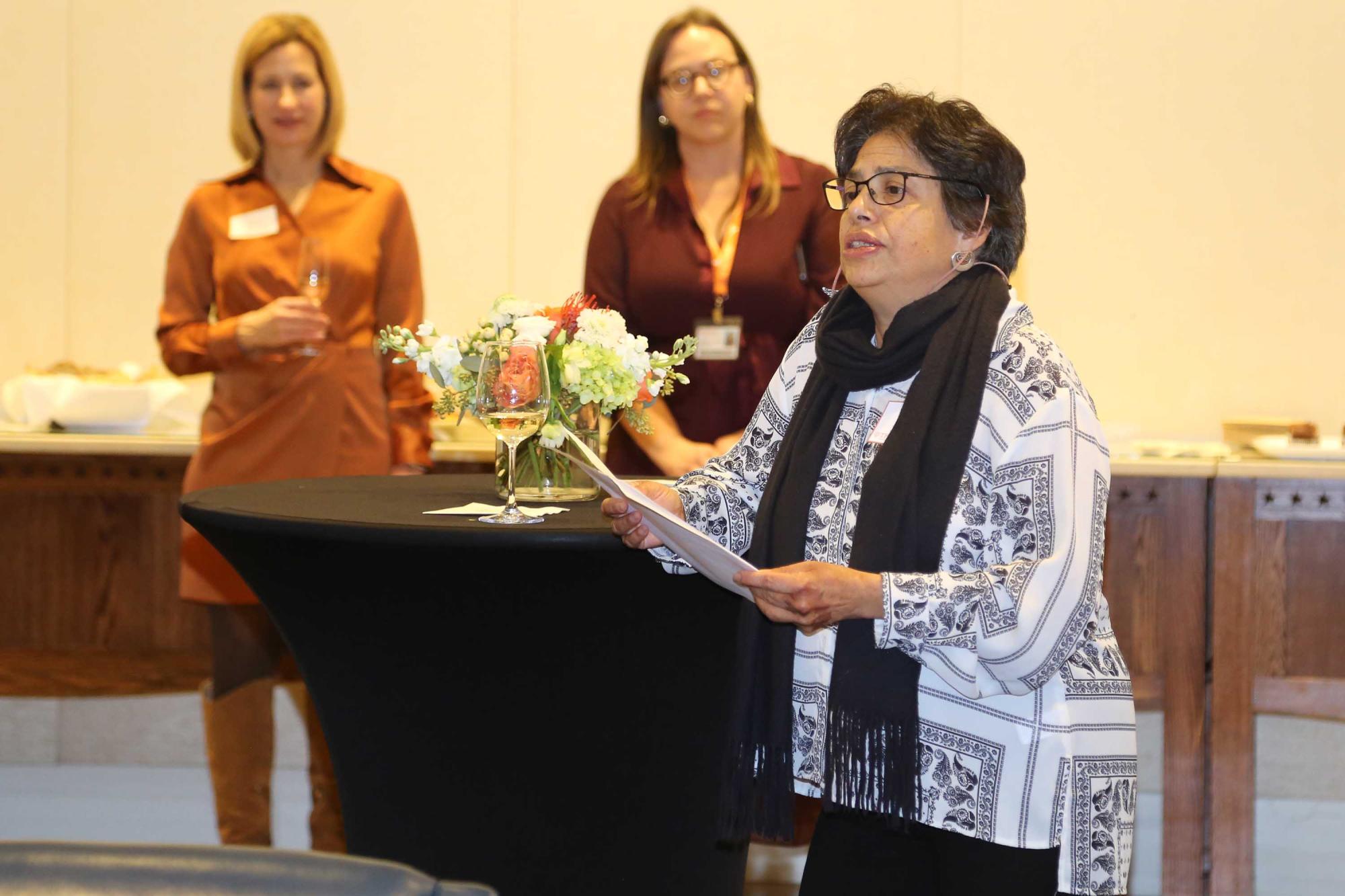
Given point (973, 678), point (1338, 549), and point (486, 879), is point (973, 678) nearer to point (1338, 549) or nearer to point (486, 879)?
point (486, 879)

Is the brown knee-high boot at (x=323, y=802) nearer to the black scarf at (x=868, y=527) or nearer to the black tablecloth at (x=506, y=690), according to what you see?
the black tablecloth at (x=506, y=690)

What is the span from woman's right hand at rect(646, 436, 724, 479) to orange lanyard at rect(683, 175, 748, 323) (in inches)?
11.5

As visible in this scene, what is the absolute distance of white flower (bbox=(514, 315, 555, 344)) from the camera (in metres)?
2.29

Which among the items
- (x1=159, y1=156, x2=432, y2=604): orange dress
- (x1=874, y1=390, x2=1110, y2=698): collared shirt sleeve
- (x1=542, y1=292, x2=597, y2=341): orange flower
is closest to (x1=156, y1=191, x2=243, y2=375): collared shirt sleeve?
(x1=159, y1=156, x2=432, y2=604): orange dress

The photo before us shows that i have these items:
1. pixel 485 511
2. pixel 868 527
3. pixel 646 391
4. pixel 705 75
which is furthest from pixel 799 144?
pixel 868 527

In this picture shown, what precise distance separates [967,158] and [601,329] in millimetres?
800

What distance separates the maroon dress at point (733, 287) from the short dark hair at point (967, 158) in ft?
4.46

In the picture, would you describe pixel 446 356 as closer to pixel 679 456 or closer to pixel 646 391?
pixel 646 391

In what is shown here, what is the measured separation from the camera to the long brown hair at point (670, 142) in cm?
321

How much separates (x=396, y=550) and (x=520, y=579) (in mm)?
186

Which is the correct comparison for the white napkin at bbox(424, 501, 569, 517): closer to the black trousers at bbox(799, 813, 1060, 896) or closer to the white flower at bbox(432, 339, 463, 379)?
the white flower at bbox(432, 339, 463, 379)

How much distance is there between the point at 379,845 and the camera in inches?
91.5

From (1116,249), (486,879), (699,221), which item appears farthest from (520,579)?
(1116,249)

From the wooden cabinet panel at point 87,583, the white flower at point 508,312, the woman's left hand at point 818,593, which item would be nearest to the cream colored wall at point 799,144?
the wooden cabinet panel at point 87,583
